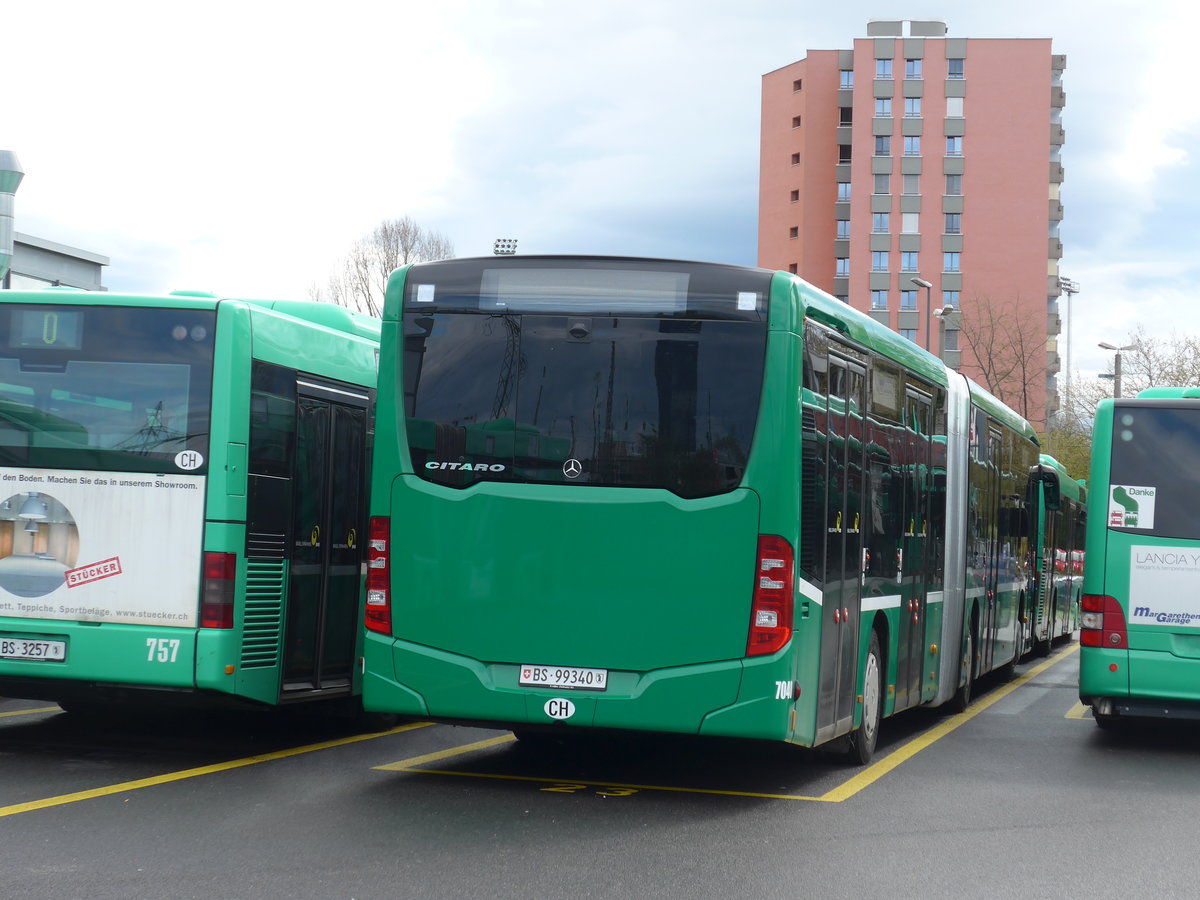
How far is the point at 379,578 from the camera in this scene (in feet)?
30.9

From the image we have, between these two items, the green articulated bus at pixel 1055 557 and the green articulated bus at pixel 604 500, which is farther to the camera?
the green articulated bus at pixel 1055 557

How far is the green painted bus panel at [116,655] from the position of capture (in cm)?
986

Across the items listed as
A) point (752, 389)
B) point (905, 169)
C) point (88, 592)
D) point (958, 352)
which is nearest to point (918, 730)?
point (752, 389)

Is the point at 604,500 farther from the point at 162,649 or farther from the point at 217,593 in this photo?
the point at 162,649

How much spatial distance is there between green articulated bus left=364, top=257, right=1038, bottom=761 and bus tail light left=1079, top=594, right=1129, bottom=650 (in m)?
3.81

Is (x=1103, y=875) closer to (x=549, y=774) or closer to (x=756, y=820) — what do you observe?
(x=756, y=820)

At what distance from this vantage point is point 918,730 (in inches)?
555

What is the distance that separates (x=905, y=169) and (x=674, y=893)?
301 ft

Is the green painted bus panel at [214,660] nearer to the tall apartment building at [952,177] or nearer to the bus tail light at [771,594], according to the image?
the bus tail light at [771,594]

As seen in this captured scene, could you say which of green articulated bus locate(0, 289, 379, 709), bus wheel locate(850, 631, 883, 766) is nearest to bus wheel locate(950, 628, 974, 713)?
bus wheel locate(850, 631, 883, 766)

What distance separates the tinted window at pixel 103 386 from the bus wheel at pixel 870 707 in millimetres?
4639

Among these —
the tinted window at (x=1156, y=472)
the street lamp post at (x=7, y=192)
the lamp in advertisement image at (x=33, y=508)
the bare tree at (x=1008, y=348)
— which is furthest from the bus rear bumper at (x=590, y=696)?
the bare tree at (x=1008, y=348)

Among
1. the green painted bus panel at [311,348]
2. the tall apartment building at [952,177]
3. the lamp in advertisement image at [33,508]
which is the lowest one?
the lamp in advertisement image at [33,508]

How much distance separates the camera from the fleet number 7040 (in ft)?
32.4
